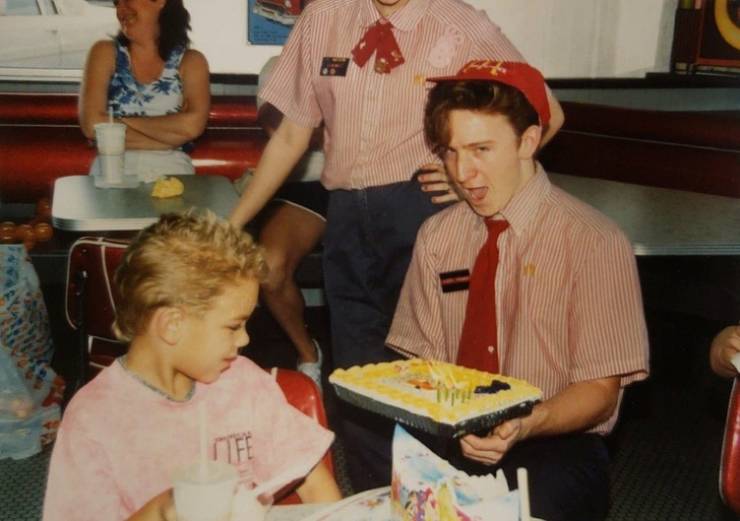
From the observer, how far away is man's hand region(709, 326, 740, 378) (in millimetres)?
1919

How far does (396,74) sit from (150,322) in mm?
1294

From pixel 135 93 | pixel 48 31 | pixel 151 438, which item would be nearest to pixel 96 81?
pixel 135 93

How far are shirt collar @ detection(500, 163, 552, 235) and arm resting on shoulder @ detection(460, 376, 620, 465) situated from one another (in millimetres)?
341

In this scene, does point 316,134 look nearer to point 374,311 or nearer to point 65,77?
point 374,311

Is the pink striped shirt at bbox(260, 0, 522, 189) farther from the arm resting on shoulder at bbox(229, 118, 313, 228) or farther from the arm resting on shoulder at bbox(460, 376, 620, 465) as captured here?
the arm resting on shoulder at bbox(460, 376, 620, 465)

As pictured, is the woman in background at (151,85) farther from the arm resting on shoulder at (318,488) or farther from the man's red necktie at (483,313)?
the arm resting on shoulder at (318,488)

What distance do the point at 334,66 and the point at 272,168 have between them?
1.14 ft

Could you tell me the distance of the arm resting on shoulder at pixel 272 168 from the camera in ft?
9.18

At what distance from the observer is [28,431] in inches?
136

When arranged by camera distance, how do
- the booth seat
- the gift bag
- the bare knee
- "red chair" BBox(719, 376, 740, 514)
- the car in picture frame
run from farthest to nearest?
the car in picture frame
the booth seat
the bare knee
the gift bag
"red chair" BBox(719, 376, 740, 514)

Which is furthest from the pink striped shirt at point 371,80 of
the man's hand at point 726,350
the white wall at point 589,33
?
the white wall at point 589,33

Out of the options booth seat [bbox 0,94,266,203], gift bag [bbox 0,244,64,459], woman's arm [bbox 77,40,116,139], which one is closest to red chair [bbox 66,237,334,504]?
gift bag [bbox 0,244,64,459]

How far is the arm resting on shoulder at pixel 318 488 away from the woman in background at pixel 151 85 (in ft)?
7.59

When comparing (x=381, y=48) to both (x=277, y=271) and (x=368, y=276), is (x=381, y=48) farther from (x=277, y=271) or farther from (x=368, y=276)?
(x=277, y=271)
